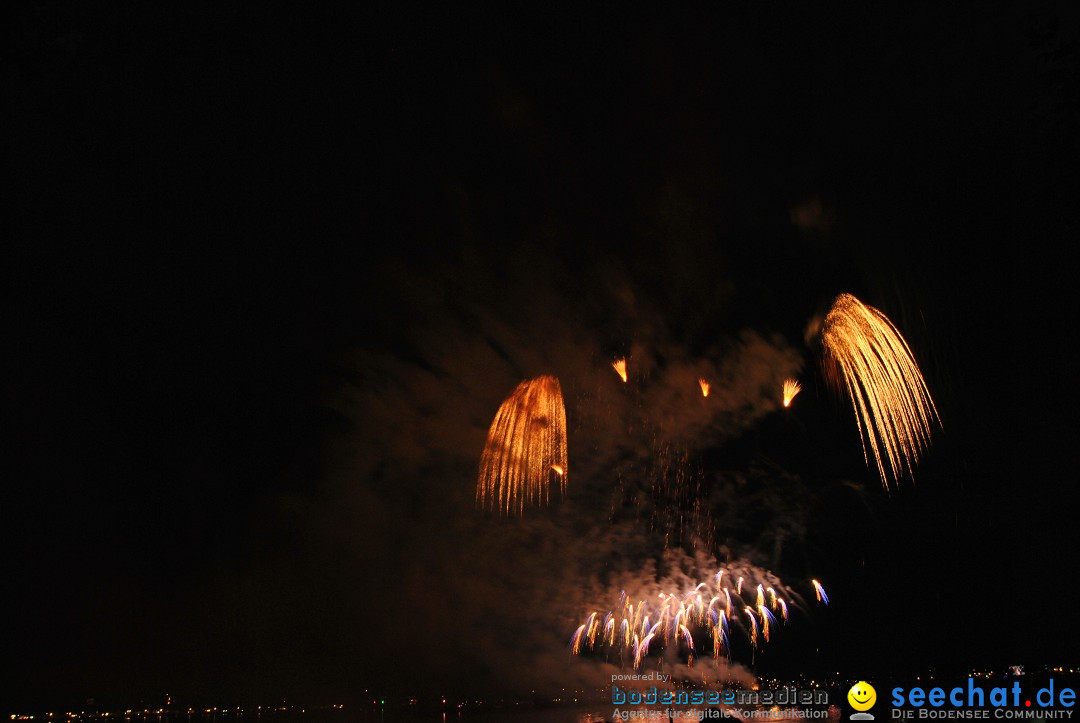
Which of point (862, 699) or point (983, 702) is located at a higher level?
point (862, 699)

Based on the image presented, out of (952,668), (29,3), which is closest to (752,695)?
(952,668)

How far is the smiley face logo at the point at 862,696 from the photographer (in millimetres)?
12508

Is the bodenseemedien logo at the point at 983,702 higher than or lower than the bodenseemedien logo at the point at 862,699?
lower

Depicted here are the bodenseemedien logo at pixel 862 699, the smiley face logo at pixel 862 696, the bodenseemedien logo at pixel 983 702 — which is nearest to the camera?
the bodenseemedien logo at pixel 862 699

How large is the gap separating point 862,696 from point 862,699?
7cm

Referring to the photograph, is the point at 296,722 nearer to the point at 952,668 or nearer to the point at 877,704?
the point at 952,668

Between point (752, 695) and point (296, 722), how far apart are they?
79.3 meters

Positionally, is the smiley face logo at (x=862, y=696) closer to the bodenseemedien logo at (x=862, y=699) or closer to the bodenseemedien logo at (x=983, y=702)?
the bodenseemedien logo at (x=862, y=699)

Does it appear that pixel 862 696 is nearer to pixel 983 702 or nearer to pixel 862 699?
pixel 862 699

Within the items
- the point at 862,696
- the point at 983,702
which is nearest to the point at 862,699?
the point at 862,696

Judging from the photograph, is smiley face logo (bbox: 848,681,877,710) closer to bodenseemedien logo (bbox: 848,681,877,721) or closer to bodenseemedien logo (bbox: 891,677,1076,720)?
bodenseemedien logo (bbox: 848,681,877,721)

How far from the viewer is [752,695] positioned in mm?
81625

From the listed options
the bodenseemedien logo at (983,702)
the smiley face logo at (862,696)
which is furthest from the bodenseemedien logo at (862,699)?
the bodenseemedien logo at (983,702)

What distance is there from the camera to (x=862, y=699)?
12883 millimetres
